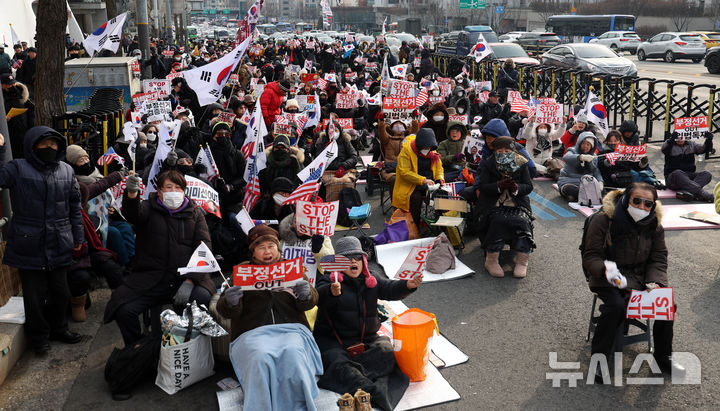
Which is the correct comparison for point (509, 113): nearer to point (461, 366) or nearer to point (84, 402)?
point (461, 366)

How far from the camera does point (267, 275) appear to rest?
5086mm

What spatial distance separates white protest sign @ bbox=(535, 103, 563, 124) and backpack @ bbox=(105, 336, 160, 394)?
971 cm

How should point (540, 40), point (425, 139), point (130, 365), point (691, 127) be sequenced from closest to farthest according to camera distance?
1. point (130, 365)
2. point (425, 139)
3. point (691, 127)
4. point (540, 40)

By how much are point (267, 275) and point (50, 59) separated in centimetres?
690

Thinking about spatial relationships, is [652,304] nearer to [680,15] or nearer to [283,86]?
[283,86]

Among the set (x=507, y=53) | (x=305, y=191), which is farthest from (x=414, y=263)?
(x=507, y=53)

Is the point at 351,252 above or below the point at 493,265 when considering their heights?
above

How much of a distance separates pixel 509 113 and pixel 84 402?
11.3 m

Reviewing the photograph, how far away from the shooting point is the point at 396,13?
10775 centimetres

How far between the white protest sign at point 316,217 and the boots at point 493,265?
7.16 ft

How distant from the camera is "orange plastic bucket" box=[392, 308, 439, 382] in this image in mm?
5395

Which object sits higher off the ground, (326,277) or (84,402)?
(326,277)

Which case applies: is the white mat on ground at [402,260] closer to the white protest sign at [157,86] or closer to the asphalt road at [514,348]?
the asphalt road at [514,348]

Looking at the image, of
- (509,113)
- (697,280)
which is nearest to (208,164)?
(697,280)
